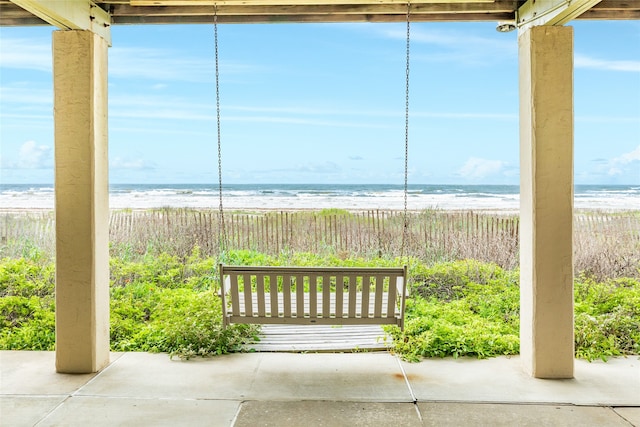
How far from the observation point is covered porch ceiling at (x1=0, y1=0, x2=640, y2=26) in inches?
151

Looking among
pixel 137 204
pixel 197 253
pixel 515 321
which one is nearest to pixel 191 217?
pixel 197 253

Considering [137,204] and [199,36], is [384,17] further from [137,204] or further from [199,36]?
[199,36]

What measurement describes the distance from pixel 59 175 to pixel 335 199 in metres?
19.0

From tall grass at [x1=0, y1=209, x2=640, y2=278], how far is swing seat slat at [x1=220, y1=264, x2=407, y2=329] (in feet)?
14.9

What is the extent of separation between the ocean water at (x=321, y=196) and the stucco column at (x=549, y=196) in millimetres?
14944

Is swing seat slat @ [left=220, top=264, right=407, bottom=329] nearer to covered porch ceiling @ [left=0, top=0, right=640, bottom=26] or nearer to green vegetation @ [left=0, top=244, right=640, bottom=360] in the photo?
green vegetation @ [left=0, top=244, right=640, bottom=360]

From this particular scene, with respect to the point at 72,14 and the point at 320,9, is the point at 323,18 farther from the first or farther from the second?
the point at 72,14

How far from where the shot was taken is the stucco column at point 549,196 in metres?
3.62

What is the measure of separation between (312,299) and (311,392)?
62cm

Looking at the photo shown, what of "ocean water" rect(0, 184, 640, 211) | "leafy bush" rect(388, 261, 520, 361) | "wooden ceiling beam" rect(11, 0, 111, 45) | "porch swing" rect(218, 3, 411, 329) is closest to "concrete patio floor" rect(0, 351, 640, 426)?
"leafy bush" rect(388, 261, 520, 361)

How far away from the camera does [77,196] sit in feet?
12.3

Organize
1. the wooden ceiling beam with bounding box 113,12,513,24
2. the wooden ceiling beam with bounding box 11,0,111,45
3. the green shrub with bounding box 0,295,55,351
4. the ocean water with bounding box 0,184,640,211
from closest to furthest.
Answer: the wooden ceiling beam with bounding box 11,0,111,45
the wooden ceiling beam with bounding box 113,12,513,24
the green shrub with bounding box 0,295,55,351
the ocean water with bounding box 0,184,640,211

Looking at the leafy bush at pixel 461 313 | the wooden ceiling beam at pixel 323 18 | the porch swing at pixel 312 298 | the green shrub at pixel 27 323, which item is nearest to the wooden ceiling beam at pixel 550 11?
the wooden ceiling beam at pixel 323 18

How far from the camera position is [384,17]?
157 inches
